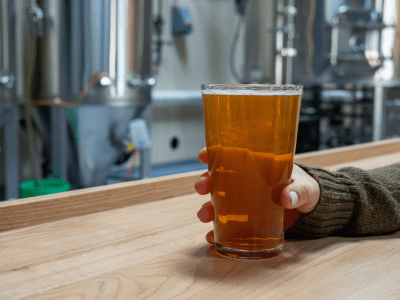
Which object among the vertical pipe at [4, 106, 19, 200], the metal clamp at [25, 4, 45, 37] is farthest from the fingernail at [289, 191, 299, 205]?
the vertical pipe at [4, 106, 19, 200]

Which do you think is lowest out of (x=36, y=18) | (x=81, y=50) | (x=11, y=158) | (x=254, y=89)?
(x=11, y=158)

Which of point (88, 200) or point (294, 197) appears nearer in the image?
point (294, 197)

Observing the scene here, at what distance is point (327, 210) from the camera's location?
1.46 ft

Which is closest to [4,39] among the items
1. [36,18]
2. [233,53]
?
[36,18]

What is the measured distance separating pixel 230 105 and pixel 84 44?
119cm

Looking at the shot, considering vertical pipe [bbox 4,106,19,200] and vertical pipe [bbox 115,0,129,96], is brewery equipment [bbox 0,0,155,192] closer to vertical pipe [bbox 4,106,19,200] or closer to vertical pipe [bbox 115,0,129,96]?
vertical pipe [bbox 115,0,129,96]

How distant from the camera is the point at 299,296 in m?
0.32

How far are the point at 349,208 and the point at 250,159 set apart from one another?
0.54ft

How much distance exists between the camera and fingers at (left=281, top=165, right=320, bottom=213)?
380 mm

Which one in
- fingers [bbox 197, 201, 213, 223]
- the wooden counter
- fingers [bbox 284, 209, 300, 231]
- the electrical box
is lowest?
the wooden counter

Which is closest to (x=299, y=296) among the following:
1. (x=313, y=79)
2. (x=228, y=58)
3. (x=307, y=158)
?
(x=307, y=158)

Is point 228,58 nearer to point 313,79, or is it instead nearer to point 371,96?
point 313,79

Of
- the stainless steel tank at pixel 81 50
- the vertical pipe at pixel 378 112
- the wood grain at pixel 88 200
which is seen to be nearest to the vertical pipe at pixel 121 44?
the stainless steel tank at pixel 81 50

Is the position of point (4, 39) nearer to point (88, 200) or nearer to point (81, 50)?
point (81, 50)
